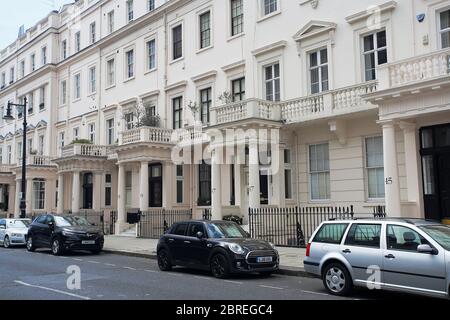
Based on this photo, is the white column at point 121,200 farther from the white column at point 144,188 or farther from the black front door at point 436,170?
the black front door at point 436,170

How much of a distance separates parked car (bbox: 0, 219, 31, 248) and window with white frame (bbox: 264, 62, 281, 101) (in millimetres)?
13433

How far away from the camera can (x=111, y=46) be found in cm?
3553

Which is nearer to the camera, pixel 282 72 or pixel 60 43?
pixel 282 72

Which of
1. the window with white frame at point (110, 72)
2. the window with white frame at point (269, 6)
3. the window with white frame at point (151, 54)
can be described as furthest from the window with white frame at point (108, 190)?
the window with white frame at point (269, 6)

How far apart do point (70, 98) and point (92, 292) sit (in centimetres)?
3177

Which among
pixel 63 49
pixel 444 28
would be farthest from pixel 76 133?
pixel 444 28

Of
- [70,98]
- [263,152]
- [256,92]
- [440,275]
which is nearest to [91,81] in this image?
[70,98]

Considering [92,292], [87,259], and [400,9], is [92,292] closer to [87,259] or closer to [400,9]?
[87,259]

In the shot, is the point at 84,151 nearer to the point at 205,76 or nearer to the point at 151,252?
the point at 205,76

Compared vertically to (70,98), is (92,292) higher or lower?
lower

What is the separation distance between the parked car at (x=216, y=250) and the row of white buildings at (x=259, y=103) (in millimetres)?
4957

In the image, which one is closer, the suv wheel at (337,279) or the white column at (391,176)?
the suv wheel at (337,279)

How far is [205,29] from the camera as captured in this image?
27.8 meters

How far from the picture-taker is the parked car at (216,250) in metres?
13.1
